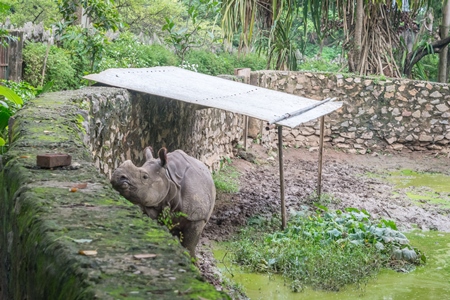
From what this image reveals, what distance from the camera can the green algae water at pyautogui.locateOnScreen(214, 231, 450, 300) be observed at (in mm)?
7441

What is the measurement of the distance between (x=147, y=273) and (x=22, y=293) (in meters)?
0.88

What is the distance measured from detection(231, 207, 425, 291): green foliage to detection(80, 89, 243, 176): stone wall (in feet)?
5.57

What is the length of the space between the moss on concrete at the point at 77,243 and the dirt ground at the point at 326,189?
380 centimetres

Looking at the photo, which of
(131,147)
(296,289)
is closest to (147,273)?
(296,289)

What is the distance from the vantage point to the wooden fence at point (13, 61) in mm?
12602

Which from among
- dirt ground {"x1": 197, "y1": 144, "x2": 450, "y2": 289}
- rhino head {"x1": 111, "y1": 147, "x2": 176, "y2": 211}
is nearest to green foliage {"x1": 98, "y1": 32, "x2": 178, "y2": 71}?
dirt ground {"x1": 197, "y1": 144, "x2": 450, "y2": 289}

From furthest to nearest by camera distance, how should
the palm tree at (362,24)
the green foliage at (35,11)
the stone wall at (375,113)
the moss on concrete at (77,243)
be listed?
1. the green foliage at (35,11)
2. the palm tree at (362,24)
3. the stone wall at (375,113)
4. the moss on concrete at (77,243)

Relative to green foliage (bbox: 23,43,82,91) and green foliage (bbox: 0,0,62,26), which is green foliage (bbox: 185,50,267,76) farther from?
green foliage (bbox: 23,43,82,91)

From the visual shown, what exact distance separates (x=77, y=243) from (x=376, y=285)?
5.86 m

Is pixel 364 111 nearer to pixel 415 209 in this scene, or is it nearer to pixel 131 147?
pixel 415 209

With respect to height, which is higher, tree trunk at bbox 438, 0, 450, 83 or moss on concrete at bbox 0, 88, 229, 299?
tree trunk at bbox 438, 0, 450, 83

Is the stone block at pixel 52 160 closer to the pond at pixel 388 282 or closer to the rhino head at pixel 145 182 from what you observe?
the rhino head at pixel 145 182

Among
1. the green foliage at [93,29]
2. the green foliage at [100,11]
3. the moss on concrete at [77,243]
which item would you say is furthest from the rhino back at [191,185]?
the green foliage at [100,11]

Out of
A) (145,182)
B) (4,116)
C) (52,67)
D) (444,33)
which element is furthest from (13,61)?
(444,33)
